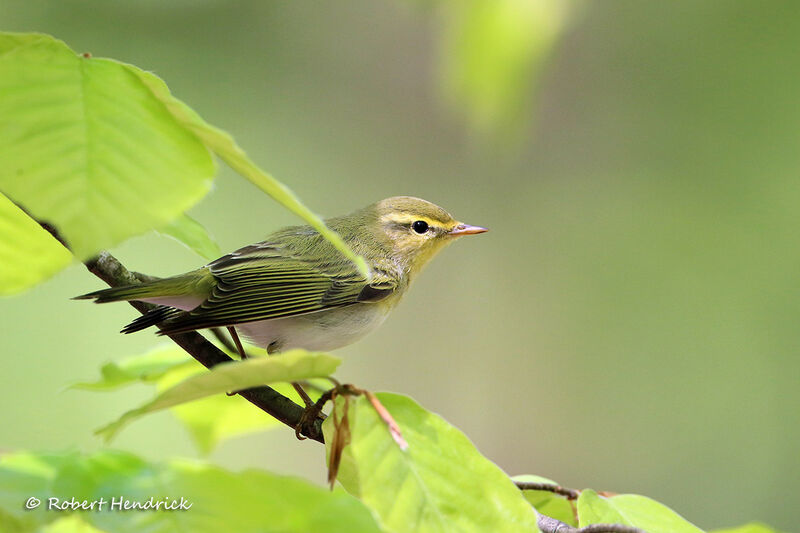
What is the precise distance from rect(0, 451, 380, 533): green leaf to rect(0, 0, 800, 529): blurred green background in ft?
16.0

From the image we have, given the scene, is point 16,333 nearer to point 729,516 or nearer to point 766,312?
point 729,516

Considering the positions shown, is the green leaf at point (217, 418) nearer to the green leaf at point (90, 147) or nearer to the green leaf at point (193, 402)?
the green leaf at point (193, 402)

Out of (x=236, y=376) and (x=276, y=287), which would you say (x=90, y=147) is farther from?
(x=276, y=287)

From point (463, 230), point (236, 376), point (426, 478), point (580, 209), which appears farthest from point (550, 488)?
point (580, 209)

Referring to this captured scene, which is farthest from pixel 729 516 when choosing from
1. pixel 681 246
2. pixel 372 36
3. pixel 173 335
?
pixel 173 335

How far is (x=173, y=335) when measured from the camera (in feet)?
4.01

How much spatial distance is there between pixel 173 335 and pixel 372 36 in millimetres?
6010

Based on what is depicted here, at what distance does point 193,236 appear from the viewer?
1081 mm

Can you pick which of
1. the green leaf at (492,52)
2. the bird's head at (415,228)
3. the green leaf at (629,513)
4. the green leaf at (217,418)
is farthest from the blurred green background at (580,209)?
the green leaf at (629,513)

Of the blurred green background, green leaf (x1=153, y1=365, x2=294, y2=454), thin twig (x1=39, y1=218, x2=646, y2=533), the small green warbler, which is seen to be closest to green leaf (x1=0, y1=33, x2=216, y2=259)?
thin twig (x1=39, y1=218, x2=646, y2=533)

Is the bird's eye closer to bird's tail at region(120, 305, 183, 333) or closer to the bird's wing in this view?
the bird's wing

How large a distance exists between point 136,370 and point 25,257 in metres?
0.31

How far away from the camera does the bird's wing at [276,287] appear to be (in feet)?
5.19

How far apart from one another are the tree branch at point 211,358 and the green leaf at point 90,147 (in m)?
0.43
